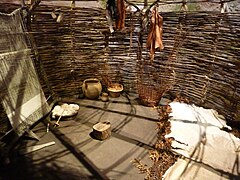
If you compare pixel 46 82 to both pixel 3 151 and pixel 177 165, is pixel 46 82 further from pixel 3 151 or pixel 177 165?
pixel 177 165

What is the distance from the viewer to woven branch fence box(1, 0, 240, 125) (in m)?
4.00

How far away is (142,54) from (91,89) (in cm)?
150

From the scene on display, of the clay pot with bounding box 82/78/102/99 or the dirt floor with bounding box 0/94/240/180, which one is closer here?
the dirt floor with bounding box 0/94/240/180

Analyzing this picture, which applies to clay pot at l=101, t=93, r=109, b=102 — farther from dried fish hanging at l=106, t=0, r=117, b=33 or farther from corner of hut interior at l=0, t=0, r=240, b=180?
dried fish hanging at l=106, t=0, r=117, b=33

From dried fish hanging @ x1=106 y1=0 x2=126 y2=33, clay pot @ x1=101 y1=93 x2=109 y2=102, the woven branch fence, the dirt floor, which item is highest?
dried fish hanging @ x1=106 y1=0 x2=126 y2=33

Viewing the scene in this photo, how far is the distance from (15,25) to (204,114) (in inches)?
148

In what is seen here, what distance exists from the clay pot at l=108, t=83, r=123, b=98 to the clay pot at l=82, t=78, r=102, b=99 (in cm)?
30

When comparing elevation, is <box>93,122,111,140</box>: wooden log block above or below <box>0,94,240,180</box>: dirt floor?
above

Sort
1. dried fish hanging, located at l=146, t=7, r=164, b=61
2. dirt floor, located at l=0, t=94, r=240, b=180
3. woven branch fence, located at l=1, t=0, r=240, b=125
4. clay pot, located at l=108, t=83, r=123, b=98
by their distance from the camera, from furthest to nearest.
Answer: clay pot, located at l=108, t=83, r=123, b=98, woven branch fence, located at l=1, t=0, r=240, b=125, dried fish hanging, located at l=146, t=7, r=164, b=61, dirt floor, located at l=0, t=94, r=240, b=180

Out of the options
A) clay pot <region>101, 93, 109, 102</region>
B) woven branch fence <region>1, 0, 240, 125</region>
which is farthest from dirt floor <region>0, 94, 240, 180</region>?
woven branch fence <region>1, 0, 240, 125</region>

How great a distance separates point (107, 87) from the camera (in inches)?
215

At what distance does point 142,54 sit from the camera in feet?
16.9

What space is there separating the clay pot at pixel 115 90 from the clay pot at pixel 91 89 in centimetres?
30

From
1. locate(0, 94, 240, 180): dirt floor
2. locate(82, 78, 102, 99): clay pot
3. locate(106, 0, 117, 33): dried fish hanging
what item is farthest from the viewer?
locate(82, 78, 102, 99): clay pot
